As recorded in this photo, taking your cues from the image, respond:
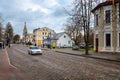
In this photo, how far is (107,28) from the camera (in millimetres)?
39688

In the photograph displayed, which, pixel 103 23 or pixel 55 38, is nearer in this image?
pixel 103 23

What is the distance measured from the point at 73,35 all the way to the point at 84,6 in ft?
161

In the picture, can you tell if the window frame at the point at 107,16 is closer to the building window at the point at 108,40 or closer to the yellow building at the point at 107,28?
the yellow building at the point at 107,28

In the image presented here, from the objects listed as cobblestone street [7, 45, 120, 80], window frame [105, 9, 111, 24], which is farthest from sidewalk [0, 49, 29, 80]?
window frame [105, 9, 111, 24]

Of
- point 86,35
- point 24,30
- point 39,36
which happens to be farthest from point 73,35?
point 24,30

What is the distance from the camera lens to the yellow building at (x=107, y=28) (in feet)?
124

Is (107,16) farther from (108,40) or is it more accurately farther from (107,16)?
(108,40)

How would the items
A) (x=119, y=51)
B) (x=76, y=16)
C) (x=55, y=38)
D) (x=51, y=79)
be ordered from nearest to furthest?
(x=51, y=79)
(x=119, y=51)
(x=76, y=16)
(x=55, y=38)

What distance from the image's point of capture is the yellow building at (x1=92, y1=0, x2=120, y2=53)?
1493 inches

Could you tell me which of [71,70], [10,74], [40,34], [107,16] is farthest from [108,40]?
[40,34]

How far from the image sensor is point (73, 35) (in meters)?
89.3

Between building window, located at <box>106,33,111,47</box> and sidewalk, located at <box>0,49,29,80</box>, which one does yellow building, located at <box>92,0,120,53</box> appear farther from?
sidewalk, located at <box>0,49,29,80</box>

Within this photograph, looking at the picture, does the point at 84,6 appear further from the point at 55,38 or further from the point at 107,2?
the point at 55,38

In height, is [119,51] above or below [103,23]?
below
